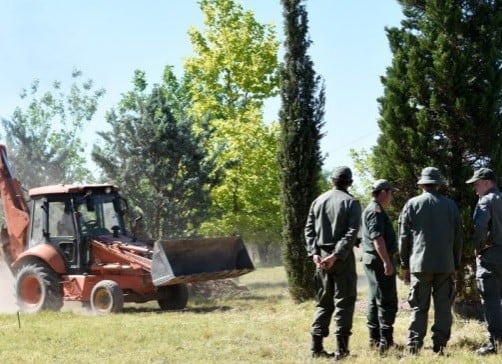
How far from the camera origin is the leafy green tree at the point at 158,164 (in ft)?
69.5

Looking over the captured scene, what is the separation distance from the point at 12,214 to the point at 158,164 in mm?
5753

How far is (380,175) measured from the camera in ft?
40.8

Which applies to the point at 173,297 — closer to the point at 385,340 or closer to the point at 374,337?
the point at 374,337

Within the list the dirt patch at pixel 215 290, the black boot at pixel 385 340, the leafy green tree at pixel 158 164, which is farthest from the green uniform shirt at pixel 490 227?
the leafy green tree at pixel 158 164

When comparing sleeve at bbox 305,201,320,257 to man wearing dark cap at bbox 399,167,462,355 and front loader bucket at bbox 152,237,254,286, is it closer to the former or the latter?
man wearing dark cap at bbox 399,167,462,355

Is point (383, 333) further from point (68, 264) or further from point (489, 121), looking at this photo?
point (68, 264)

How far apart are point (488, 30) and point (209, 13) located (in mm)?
18321

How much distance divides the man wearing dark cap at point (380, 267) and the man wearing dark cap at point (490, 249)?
0.94 metres

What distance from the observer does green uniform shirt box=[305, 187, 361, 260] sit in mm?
7945

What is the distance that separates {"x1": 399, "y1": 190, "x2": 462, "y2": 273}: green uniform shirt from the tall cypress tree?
251 inches

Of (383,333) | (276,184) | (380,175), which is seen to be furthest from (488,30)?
(276,184)

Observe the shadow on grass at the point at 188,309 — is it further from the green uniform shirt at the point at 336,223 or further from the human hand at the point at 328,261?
the human hand at the point at 328,261

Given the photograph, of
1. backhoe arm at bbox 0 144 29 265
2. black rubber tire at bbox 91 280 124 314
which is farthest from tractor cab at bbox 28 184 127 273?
black rubber tire at bbox 91 280 124 314

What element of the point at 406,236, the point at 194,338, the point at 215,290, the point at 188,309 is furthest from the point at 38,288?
the point at 406,236
